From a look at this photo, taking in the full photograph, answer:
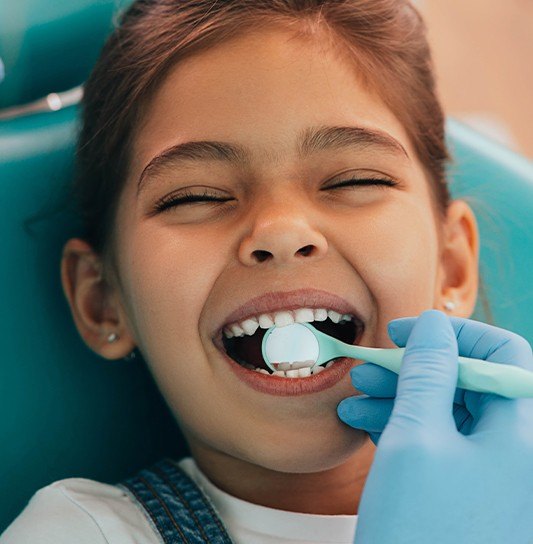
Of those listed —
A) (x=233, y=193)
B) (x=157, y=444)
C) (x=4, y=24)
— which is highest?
(x=4, y=24)

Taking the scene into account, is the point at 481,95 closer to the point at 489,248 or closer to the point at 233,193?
the point at 489,248

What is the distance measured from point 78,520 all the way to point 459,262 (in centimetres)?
56

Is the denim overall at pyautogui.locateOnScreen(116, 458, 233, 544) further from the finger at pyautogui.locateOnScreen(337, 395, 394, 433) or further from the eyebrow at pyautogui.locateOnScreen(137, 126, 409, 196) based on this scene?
the eyebrow at pyautogui.locateOnScreen(137, 126, 409, 196)

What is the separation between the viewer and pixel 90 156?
49.7 inches

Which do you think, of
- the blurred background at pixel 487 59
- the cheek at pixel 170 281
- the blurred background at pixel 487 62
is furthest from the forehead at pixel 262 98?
the blurred background at pixel 487 59

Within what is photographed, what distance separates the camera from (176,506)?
3.78ft

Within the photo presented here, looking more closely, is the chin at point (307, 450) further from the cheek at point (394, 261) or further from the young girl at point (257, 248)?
the cheek at point (394, 261)

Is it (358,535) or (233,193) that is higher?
(233,193)

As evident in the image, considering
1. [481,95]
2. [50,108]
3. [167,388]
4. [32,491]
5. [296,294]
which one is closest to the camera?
[296,294]

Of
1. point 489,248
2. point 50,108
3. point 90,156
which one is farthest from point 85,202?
point 489,248

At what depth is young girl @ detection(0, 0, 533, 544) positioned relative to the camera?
3.38 ft

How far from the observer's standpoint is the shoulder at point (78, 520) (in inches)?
42.4

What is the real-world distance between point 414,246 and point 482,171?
0.42 m

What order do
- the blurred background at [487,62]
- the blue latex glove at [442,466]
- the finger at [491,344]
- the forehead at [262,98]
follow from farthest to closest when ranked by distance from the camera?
the blurred background at [487,62], the forehead at [262,98], the finger at [491,344], the blue latex glove at [442,466]
